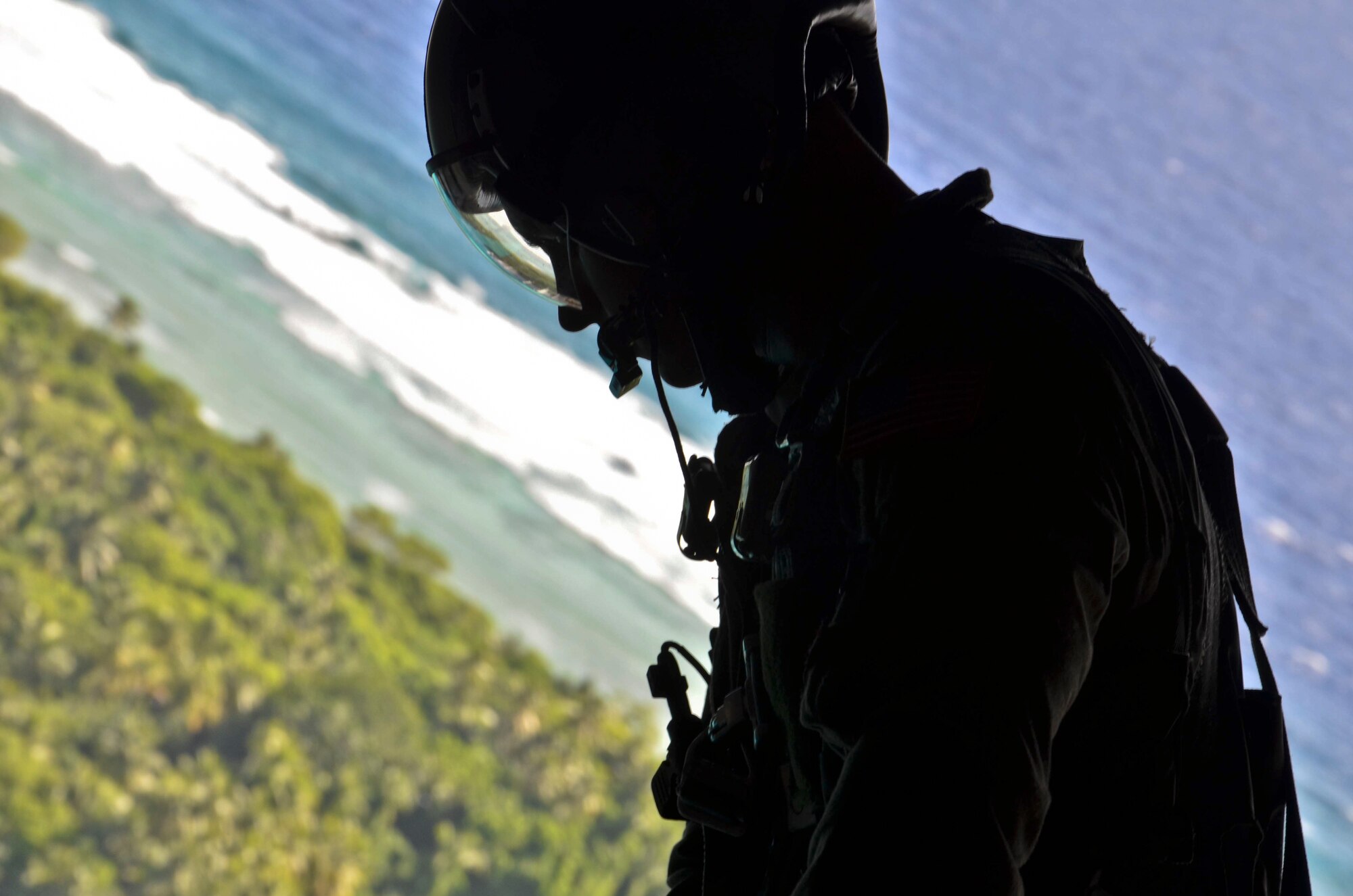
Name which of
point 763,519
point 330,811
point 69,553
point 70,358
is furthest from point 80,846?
point 763,519

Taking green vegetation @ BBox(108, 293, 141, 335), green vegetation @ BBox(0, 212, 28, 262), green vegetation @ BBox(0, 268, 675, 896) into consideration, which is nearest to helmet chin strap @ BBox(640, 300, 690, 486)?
green vegetation @ BBox(0, 268, 675, 896)

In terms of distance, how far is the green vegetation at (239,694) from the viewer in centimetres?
611

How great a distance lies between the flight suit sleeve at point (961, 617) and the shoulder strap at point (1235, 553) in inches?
13.8

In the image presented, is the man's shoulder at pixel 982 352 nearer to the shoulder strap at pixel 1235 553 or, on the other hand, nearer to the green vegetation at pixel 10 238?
the shoulder strap at pixel 1235 553

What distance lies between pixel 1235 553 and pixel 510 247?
1.02 metres

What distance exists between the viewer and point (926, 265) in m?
0.96

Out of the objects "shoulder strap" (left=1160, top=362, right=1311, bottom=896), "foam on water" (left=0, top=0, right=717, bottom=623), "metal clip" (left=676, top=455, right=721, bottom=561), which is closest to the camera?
"shoulder strap" (left=1160, top=362, right=1311, bottom=896)

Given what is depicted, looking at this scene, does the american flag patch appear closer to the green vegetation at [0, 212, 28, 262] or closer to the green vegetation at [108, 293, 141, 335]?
the green vegetation at [108, 293, 141, 335]

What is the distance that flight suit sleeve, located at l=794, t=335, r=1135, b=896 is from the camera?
2.11 feet

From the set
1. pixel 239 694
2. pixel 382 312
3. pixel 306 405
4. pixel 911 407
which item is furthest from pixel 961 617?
pixel 306 405

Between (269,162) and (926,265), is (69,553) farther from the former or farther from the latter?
(926,265)

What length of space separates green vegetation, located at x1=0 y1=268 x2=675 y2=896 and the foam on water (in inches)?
54.1

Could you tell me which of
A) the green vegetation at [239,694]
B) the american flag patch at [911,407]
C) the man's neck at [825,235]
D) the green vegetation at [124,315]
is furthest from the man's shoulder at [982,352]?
the green vegetation at [124,315]

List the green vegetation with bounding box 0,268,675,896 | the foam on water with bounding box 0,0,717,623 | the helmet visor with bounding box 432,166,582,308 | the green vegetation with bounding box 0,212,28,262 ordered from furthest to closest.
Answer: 1. the green vegetation with bounding box 0,212,28,262
2. the green vegetation with bounding box 0,268,675,896
3. the foam on water with bounding box 0,0,717,623
4. the helmet visor with bounding box 432,166,582,308
